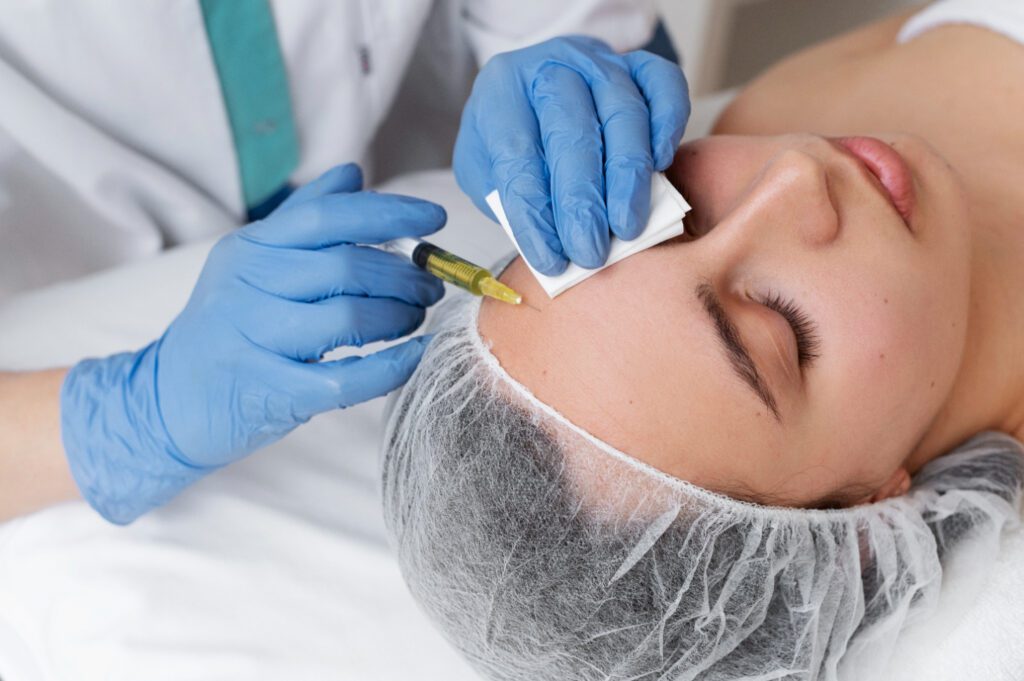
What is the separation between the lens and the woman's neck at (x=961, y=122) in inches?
45.0

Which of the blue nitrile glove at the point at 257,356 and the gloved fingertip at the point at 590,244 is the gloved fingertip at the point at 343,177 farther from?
the gloved fingertip at the point at 590,244

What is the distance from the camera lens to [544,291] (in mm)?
934

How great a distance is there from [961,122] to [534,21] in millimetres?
717

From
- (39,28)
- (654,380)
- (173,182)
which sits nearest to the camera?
(654,380)

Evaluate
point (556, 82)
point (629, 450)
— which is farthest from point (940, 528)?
point (556, 82)

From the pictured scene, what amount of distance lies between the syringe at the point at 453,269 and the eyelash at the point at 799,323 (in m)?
0.27

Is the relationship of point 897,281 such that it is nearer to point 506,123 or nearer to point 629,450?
point 629,450

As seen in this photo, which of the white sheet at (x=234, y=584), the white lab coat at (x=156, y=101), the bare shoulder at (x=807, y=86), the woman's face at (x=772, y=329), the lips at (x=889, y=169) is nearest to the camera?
the woman's face at (x=772, y=329)

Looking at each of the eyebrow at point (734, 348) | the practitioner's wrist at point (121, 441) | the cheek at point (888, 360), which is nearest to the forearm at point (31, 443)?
the practitioner's wrist at point (121, 441)

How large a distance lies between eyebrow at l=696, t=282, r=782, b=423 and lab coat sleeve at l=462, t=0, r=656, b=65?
79 cm

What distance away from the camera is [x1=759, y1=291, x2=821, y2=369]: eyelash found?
938mm

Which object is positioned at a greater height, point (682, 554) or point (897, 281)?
point (897, 281)

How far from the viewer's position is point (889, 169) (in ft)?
3.29

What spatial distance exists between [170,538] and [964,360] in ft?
3.55
